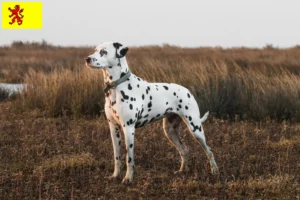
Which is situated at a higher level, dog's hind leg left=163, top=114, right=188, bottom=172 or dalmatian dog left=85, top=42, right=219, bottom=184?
dalmatian dog left=85, top=42, right=219, bottom=184

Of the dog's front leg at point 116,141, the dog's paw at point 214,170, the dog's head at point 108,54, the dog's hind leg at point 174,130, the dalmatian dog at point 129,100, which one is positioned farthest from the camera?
the dog's hind leg at point 174,130

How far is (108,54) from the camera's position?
5668 mm

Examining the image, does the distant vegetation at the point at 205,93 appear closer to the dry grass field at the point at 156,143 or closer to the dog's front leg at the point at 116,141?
the dry grass field at the point at 156,143

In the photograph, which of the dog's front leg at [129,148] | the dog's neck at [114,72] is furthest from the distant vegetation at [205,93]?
the dog's neck at [114,72]

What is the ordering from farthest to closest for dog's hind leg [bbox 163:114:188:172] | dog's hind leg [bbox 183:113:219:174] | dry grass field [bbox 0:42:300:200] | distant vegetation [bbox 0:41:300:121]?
distant vegetation [bbox 0:41:300:121]
dog's hind leg [bbox 163:114:188:172]
dog's hind leg [bbox 183:113:219:174]
dry grass field [bbox 0:42:300:200]

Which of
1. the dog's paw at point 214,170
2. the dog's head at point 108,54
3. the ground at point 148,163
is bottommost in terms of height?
the ground at point 148,163

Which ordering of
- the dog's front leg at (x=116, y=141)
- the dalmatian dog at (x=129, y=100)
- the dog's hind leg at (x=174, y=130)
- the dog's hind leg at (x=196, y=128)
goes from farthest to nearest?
the dog's hind leg at (x=174, y=130) → the dog's hind leg at (x=196, y=128) → the dog's front leg at (x=116, y=141) → the dalmatian dog at (x=129, y=100)

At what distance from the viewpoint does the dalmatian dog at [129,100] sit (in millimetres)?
5715

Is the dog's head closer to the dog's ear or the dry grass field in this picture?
the dog's ear

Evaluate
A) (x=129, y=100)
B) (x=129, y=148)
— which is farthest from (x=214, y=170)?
(x=129, y=100)

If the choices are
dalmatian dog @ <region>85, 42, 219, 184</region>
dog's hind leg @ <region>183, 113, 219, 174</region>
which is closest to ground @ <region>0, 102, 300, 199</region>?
dog's hind leg @ <region>183, 113, 219, 174</region>

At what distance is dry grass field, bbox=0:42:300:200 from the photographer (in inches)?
229

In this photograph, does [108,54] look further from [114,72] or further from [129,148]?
[129,148]

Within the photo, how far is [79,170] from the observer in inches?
261
